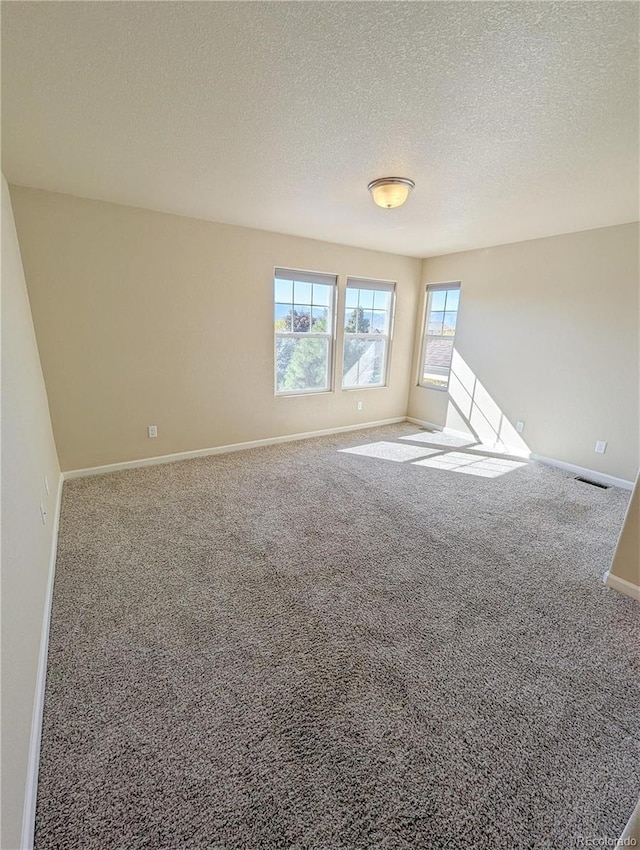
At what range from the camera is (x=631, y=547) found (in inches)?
78.3

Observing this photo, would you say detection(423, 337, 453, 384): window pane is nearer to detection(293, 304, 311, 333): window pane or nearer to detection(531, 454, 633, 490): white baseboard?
detection(531, 454, 633, 490): white baseboard

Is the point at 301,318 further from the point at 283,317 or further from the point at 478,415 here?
the point at 478,415

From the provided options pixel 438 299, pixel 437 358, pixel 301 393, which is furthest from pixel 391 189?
pixel 437 358

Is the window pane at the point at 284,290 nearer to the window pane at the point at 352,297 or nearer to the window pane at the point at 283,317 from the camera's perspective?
the window pane at the point at 283,317

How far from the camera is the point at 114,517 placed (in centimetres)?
263

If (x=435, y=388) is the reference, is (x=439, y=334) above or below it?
above

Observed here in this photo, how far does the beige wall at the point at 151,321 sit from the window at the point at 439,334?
1252mm

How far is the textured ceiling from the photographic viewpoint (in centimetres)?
113

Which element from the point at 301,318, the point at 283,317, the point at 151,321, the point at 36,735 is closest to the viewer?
the point at 36,735

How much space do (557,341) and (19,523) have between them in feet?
14.9

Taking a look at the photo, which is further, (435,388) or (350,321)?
(435,388)

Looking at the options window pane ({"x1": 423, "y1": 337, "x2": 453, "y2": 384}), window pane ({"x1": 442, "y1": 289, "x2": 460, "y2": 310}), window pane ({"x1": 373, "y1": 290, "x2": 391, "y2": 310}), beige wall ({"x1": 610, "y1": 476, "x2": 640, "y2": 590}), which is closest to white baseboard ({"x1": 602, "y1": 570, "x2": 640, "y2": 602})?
beige wall ({"x1": 610, "y1": 476, "x2": 640, "y2": 590})

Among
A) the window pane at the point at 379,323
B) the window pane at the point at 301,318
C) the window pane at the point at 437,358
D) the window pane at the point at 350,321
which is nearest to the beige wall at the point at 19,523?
the window pane at the point at 301,318

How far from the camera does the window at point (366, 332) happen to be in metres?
4.59
